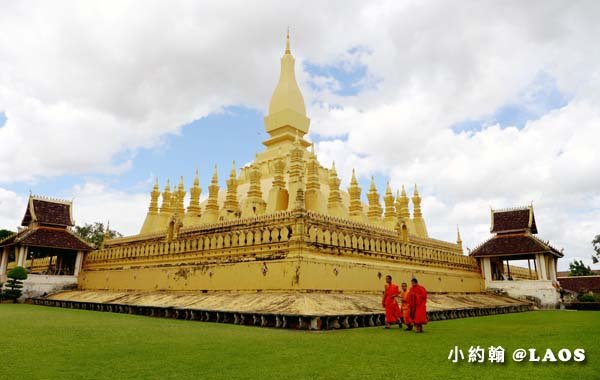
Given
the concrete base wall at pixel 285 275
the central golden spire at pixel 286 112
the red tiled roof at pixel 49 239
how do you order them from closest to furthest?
the concrete base wall at pixel 285 275
the red tiled roof at pixel 49 239
the central golden spire at pixel 286 112

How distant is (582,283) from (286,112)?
83.3 feet

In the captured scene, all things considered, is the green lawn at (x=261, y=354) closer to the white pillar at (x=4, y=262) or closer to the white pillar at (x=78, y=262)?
the white pillar at (x=78, y=262)

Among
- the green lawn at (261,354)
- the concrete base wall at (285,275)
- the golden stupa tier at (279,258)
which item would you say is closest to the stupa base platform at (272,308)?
the concrete base wall at (285,275)

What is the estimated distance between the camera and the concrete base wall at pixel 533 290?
72.2ft

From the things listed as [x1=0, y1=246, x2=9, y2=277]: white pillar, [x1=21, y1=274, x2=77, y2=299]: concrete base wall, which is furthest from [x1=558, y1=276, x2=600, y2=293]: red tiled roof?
[x1=0, y1=246, x2=9, y2=277]: white pillar

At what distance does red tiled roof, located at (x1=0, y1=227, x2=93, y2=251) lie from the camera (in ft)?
71.8

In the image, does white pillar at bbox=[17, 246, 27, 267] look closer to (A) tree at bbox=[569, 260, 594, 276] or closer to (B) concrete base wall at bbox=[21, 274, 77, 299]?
(B) concrete base wall at bbox=[21, 274, 77, 299]

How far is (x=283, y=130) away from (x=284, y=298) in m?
16.0

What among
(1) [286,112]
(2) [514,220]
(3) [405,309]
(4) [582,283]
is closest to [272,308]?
(3) [405,309]

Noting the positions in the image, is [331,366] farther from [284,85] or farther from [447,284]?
[284,85]

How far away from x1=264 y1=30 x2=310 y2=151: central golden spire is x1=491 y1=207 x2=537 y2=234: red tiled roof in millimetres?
12572

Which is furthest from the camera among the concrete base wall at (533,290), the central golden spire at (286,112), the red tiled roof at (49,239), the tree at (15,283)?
the central golden spire at (286,112)

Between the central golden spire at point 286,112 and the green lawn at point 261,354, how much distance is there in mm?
17918

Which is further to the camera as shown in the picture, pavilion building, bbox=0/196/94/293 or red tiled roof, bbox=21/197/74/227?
red tiled roof, bbox=21/197/74/227
